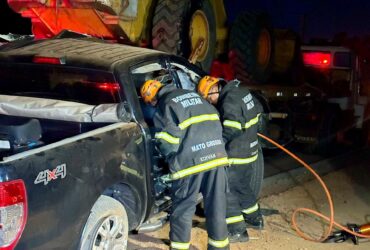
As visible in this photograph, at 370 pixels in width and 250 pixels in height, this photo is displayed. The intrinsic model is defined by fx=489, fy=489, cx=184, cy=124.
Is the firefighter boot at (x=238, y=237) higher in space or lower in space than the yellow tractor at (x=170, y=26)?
lower

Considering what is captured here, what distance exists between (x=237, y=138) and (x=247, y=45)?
410 cm

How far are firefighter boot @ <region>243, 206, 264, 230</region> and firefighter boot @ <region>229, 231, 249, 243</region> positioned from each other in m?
0.32

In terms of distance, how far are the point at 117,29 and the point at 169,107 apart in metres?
3.31

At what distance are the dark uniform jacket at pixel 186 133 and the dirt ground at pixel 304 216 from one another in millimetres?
1043

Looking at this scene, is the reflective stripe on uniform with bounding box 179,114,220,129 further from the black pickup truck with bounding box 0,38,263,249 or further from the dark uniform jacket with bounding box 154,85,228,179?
the black pickup truck with bounding box 0,38,263,249

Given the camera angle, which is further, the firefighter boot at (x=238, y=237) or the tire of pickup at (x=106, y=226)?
the firefighter boot at (x=238, y=237)

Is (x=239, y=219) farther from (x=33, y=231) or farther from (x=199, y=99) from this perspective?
(x=33, y=231)

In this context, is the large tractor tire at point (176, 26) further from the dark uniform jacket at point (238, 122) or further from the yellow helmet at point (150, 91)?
the yellow helmet at point (150, 91)

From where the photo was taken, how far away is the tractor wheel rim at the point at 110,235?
3.60 m

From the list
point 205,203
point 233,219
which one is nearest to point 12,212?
point 205,203

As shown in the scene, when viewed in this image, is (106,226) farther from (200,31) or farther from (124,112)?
(200,31)

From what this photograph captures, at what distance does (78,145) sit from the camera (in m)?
3.21

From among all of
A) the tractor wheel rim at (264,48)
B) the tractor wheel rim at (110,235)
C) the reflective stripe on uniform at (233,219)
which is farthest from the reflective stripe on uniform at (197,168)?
the tractor wheel rim at (264,48)

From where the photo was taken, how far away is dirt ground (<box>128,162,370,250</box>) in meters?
4.89
